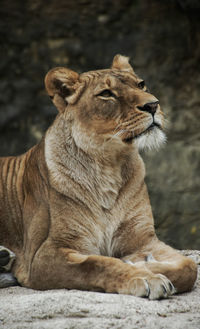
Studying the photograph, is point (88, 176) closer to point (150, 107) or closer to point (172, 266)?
point (150, 107)

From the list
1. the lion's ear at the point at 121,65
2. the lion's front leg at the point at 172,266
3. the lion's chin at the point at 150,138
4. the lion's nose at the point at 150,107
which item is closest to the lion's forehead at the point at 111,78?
the lion's ear at the point at 121,65

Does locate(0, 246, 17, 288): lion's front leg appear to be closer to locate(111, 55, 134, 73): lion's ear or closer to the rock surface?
the rock surface

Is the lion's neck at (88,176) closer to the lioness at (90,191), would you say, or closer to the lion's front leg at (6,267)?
the lioness at (90,191)

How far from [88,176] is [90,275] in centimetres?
82

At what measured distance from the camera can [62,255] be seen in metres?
3.83

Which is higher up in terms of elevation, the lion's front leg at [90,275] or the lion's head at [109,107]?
the lion's head at [109,107]

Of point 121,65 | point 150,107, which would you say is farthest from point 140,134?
point 121,65

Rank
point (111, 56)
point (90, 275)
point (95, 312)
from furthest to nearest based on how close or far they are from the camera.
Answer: point (111, 56), point (90, 275), point (95, 312)

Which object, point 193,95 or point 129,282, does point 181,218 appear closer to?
point 193,95

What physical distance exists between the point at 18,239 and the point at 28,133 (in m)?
1.84

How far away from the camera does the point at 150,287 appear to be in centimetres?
332

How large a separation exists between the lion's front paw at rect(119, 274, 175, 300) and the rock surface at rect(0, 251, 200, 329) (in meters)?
0.05

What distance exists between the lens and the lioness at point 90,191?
3.83 meters

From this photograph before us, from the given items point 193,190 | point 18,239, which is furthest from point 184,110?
point 18,239
